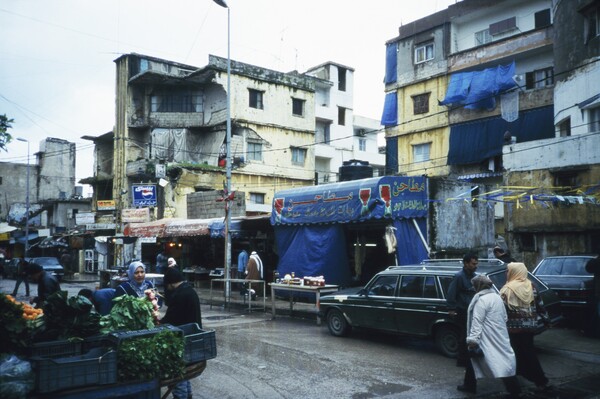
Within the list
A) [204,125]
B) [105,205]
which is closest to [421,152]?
[204,125]

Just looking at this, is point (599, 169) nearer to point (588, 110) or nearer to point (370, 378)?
point (588, 110)

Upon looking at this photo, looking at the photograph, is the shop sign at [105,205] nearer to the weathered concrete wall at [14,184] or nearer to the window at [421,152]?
the window at [421,152]

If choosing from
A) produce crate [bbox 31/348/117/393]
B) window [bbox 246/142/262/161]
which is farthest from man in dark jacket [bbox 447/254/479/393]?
window [bbox 246/142/262/161]

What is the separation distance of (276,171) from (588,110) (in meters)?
22.1

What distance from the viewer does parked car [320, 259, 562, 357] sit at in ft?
29.3

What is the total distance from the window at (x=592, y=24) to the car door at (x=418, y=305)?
14.5 metres

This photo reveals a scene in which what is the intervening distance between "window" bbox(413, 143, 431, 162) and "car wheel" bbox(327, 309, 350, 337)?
75.2 ft

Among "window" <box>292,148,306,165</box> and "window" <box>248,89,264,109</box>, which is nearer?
"window" <box>248,89,264,109</box>

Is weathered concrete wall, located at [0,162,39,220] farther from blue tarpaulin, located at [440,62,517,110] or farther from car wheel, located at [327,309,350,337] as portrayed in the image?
car wheel, located at [327,309,350,337]

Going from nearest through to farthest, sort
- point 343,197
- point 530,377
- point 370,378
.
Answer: point 530,377, point 370,378, point 343,197

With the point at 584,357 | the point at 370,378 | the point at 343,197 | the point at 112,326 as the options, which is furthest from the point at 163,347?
the point at 343,197

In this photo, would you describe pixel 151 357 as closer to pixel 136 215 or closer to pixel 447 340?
pixel 447 340

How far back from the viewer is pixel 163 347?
4551 mm

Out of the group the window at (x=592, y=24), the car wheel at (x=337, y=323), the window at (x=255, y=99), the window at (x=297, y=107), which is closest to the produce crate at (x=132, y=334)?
the car wheel at (x=337, y=323)
